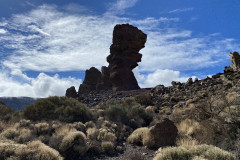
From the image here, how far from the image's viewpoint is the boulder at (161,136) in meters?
8.85

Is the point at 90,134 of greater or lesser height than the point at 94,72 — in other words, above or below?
below

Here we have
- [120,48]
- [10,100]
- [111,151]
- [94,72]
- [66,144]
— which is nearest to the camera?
[66,144]

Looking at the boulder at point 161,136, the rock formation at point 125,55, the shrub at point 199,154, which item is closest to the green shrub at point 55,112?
the boulder at point 161,136

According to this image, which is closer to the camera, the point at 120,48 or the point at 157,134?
the point at 157,134

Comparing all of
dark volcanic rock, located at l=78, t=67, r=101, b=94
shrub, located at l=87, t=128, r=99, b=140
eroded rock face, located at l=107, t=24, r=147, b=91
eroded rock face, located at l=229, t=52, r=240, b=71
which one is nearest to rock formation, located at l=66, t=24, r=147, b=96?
eroded rock face, located at l=107, t=24, r=147, b=91

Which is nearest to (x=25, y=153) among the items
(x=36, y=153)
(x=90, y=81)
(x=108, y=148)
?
(x=36, y=153)

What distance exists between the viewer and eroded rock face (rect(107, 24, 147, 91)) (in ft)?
129

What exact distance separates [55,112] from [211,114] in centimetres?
1033

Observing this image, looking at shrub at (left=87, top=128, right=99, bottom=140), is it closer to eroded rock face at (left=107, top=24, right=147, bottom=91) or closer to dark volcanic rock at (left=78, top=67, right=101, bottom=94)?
eroded rock face at (left=107, top=24, right=147, bottom=91)

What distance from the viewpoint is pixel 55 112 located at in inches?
551

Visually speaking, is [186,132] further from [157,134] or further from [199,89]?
[199,89]

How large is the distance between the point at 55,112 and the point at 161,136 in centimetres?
836

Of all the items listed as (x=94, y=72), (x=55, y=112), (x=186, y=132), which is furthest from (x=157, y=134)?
(x=94, y=72)

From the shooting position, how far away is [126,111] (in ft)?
52.1
